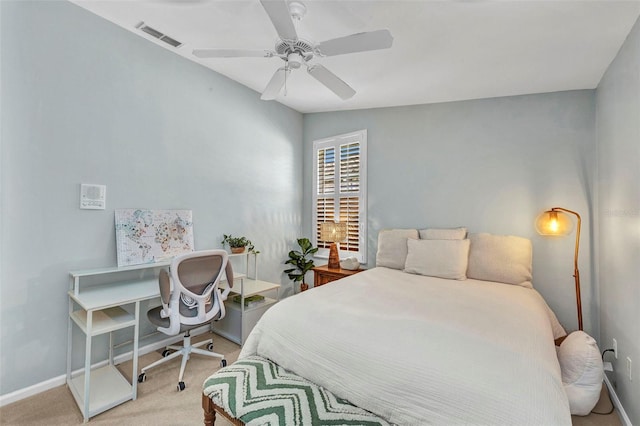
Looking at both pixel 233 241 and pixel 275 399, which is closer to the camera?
pixel 275 399

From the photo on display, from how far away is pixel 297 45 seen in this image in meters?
1.85

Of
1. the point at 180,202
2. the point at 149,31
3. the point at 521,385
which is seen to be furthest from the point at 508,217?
the point at 149,31

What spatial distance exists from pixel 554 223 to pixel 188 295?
3218 mm

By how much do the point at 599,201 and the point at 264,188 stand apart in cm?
345

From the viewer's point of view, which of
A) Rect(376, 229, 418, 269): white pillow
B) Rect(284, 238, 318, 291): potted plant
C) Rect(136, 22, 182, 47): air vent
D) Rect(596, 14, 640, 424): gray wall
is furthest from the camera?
Rect(284, 238, 318, 291): potted plant

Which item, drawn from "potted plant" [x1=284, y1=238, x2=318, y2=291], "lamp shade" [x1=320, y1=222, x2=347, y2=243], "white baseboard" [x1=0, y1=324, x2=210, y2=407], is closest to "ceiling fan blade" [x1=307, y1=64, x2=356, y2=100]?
"lamp shade" [x1=320, y1=222, x2=347, y2=243]

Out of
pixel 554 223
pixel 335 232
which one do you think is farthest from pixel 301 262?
pixel 554 223

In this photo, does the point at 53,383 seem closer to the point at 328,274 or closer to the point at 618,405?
the point at 328,274

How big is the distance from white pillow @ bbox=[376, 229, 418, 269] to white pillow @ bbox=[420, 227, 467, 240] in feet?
0.36

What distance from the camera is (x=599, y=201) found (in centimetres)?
261

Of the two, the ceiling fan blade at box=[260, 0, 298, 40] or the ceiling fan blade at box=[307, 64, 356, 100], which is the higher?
the ceiling fan blade at box=[260, 0, 298, 40]

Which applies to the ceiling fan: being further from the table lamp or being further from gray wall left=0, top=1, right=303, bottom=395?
the table lamp

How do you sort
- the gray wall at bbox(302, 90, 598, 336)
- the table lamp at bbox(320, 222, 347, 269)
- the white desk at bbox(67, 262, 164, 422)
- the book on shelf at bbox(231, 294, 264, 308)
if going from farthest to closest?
the table lamp at bbox(320, 222, 347, 269) → the book on shelf at bbox(231, 294, 264, 308) → the gray wall at bbox(302, 90, 598, 336) → the white desk at bbox(67, 262, 164, 422)

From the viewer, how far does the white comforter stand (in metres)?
1.11
